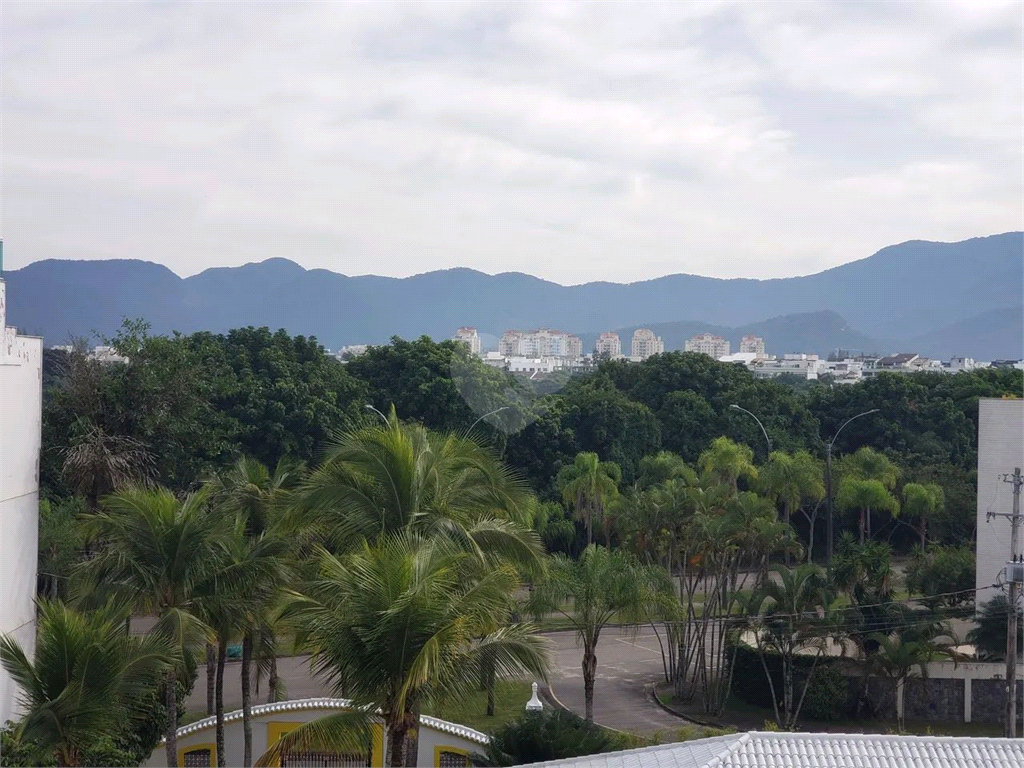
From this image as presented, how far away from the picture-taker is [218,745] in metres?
14.9

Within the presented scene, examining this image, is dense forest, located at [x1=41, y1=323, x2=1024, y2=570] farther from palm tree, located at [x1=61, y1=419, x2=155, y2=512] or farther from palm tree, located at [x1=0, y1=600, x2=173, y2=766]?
palm tree, located at [x1=0, y1=600, x2=173, y2=766]

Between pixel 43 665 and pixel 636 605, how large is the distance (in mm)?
9594

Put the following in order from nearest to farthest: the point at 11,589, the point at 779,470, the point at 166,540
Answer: the point at 166,540 < the point at 11,589 < the point at 779,470

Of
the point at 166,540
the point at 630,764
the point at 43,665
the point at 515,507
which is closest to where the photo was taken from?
the point at 630,764

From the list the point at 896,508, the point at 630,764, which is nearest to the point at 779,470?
the point at 896,508

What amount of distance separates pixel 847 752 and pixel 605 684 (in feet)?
50.8

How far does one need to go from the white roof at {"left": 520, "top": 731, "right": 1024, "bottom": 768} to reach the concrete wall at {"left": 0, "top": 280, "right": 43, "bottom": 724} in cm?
1097

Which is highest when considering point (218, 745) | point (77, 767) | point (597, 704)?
point (77, 767)

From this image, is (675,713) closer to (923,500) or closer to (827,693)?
(827,693)

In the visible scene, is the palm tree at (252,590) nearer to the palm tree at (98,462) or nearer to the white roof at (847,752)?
the white roof at (847,752)

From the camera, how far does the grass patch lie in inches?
796

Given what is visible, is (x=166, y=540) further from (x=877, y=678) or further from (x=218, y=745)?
(x=877, y=678)

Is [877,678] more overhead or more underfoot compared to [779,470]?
more underfoot

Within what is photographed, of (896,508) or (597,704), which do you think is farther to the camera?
(896,508)
